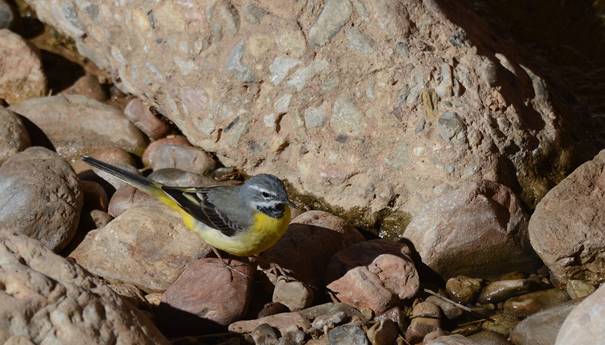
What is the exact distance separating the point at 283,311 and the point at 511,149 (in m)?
2.46

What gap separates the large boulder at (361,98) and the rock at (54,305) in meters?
3.19

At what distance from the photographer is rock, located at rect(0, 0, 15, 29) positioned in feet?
33.8

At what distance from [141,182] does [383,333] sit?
8.34ft

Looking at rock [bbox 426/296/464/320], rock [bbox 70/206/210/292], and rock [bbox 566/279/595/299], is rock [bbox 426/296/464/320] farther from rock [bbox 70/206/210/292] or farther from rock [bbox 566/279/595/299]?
rock [bbox 70/206/210/292]

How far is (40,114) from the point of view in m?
9.27

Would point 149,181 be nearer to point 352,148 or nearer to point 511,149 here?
point 352,148

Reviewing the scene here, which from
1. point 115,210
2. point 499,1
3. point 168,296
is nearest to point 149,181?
point 115,210

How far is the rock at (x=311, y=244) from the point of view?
752 centimetres

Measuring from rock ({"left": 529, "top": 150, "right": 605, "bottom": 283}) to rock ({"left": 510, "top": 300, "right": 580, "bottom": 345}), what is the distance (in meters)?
0.50

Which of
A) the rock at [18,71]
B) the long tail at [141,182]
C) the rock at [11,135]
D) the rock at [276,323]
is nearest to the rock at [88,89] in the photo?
the rock at [18,71]

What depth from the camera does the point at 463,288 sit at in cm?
746

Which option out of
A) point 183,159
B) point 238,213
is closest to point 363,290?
point 238,213

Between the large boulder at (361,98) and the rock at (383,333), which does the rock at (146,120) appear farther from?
the rock at (383,333)

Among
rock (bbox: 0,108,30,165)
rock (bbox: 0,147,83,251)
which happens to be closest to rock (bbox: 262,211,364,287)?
rock (bbox: 0,147,83,251)
